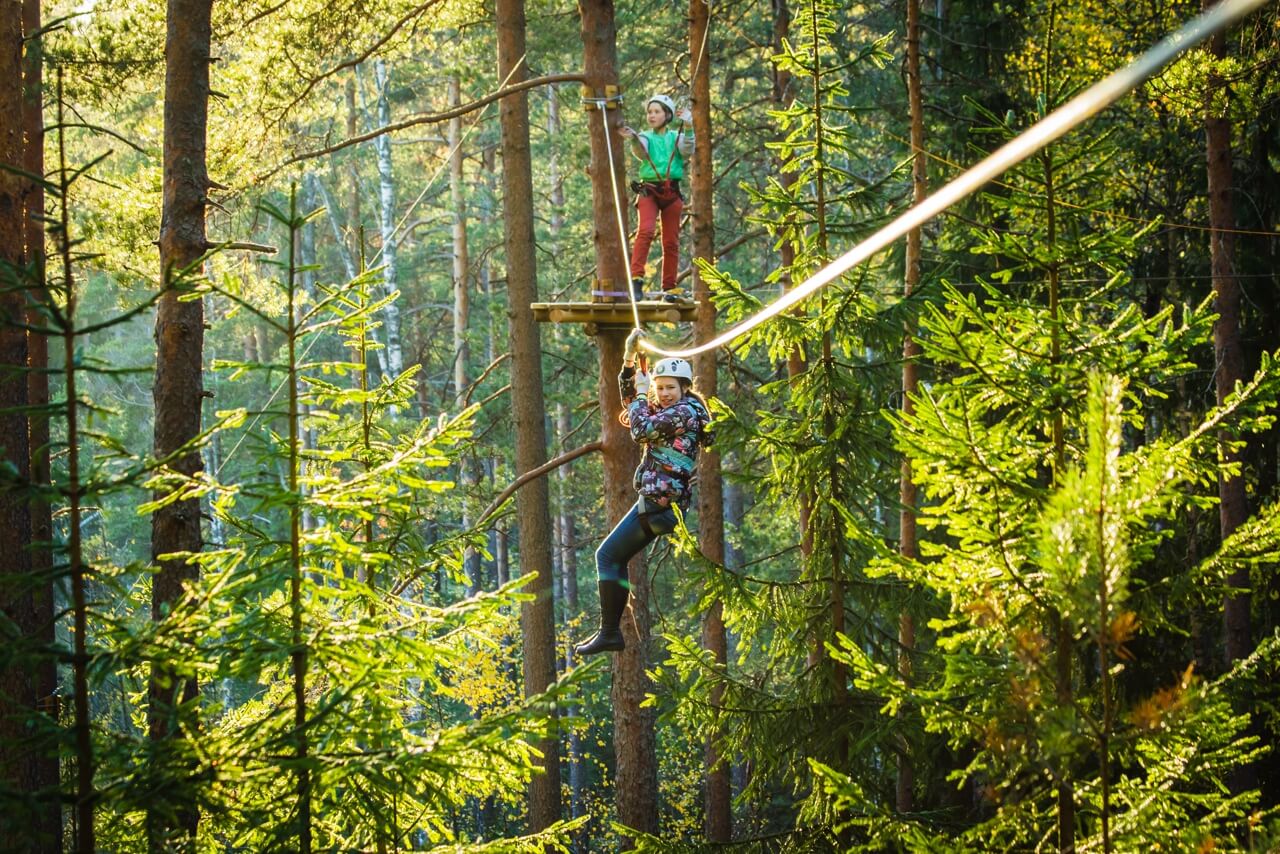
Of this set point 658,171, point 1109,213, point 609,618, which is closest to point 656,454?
point 609,618

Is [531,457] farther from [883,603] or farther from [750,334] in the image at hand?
[883,603]

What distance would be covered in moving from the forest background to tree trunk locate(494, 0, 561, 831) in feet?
→ 0.16

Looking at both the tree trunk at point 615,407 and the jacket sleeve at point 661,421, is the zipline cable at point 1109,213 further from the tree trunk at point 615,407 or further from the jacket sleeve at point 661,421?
the tree trunk at point 615,407

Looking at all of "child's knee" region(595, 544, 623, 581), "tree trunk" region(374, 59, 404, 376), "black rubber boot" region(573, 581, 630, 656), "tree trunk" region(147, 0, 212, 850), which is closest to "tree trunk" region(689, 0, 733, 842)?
"black rubber boot" region(573, 581, 630, 656)

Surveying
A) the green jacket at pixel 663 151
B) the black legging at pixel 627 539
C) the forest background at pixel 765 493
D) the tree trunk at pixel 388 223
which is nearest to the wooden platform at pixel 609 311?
the forest background at pixel 765 493

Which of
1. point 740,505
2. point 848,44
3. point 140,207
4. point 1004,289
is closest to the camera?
point 140,207

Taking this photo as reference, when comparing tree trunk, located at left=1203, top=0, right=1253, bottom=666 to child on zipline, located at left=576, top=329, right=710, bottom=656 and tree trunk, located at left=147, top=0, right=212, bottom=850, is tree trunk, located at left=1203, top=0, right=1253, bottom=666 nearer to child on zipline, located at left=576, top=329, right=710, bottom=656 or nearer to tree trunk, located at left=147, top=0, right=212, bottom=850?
child on zipline, located at left=576, top=329, right=710, bottom=656

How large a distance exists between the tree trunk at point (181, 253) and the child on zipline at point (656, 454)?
2683 mm

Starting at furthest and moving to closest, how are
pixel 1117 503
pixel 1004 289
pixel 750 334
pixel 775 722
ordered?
pixel 1004 289
pixel 750 334
pixel 775 722
pixel 1117 503

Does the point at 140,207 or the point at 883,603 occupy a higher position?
the point at 140,207

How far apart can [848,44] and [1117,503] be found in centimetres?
1677

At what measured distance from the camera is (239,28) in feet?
31.3

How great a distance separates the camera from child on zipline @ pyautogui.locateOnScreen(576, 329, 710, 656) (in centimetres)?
702

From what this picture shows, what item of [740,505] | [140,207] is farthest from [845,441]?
[740,505]
